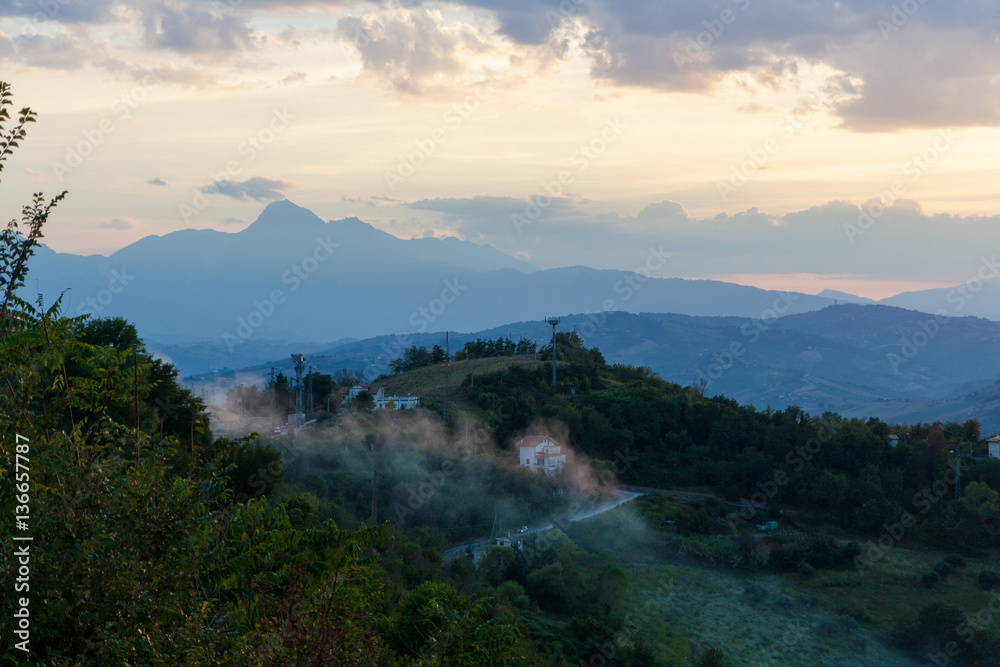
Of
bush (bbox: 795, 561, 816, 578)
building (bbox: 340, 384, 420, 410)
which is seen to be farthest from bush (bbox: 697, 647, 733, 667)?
building (bbox: 340, 384, 420, 410)

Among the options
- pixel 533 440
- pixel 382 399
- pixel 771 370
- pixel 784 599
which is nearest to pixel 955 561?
pixel 784 599

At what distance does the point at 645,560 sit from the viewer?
2847 cm

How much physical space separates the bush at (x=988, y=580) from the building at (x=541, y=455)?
53.4ft

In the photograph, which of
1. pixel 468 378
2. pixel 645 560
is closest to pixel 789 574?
pixel 645 560

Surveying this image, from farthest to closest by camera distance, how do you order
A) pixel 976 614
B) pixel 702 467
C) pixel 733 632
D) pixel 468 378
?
1. pixel 468 378
2. pixel 702 467
3. pixel 976 614
4. pixel 733 632

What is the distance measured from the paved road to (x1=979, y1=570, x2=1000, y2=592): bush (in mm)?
12912

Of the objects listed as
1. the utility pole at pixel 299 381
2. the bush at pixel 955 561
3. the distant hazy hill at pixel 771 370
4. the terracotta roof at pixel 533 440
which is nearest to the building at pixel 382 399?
the utility pole at pixel 299 381

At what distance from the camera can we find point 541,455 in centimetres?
3444

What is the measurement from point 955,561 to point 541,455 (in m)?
16.3

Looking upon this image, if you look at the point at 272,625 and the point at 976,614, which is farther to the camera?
the point at 976,614

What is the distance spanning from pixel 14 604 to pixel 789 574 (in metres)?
29.2

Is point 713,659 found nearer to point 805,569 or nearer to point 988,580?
point 805,569

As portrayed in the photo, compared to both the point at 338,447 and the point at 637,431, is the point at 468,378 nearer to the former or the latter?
the point at 637,431

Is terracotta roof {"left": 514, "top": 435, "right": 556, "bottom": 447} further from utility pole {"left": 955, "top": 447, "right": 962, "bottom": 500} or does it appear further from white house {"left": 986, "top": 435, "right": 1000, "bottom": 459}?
white house {"left": 986, "top": 435, "right": 1000, "bottom": 459}
